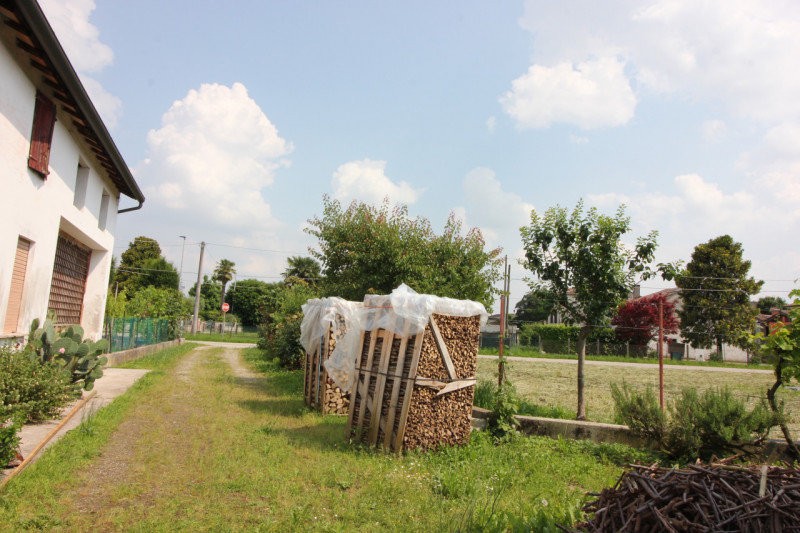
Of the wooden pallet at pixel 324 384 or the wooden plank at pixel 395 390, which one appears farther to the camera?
the wooden pallet at pixel 324 384

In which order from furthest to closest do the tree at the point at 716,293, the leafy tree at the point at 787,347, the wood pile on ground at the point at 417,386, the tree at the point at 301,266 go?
the tree at the point at 301,266
the tree at the point at 716,293
the wood pile on ground at the point at 417,386
the leafy tree at the point at 787,347

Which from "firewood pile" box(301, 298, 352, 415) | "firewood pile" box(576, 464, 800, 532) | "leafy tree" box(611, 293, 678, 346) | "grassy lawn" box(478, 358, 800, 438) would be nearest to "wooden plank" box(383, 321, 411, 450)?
"grassy lawn" box(478, 358, 800, 438)

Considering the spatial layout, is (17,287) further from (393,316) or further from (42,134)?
(393,316)

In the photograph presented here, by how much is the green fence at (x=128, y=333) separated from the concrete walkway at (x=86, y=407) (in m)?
3.03

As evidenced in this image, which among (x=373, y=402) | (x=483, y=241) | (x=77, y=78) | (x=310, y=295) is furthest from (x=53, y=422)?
(x=310, y=295)

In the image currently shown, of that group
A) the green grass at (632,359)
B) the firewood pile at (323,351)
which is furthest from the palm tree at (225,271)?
the firewood pile at (323,351)

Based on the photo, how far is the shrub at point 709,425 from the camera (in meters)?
6.06

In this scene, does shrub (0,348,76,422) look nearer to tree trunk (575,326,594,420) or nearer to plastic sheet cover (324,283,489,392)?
plastic sheet cover (324,283,489,392)

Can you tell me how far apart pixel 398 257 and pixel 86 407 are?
6.56 m

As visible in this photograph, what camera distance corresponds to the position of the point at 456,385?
6816mm

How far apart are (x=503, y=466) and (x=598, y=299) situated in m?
3.89

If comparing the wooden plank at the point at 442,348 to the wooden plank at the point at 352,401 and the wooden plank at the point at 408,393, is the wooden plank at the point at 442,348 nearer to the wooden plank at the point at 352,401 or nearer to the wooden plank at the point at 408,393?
the wooden plank at the point at 408,393

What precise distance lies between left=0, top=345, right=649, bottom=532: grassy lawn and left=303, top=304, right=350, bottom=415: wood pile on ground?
83 centimetres

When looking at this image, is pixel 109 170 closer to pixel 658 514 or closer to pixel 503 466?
pixel 503 466
